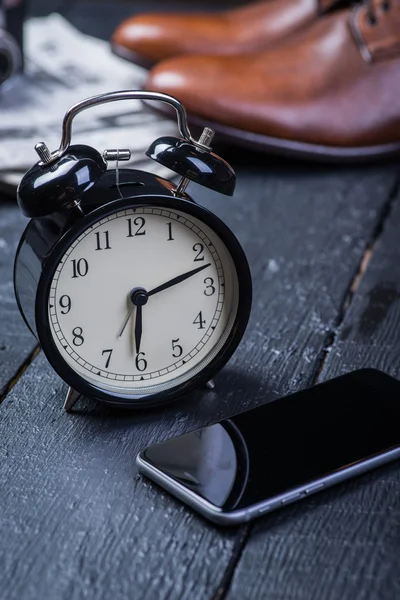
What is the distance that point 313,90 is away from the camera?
144 centimetres

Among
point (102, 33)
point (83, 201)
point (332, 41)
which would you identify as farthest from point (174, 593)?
point (102, 33)

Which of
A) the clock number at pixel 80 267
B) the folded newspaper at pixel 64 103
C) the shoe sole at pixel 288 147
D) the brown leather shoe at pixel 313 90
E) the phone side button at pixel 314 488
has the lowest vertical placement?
the folded newspaper at pixel 64 103

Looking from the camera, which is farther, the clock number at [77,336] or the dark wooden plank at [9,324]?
the dark wooden plank at [9,324]

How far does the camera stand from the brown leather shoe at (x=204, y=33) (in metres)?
1.73

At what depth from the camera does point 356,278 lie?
1.07 m

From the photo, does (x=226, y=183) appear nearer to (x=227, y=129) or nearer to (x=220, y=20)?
(x=227, y=129)

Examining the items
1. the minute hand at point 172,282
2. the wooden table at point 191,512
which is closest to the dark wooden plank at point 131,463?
the wooden table at point 191,512

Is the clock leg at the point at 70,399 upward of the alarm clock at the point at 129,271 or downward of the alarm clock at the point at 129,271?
downward

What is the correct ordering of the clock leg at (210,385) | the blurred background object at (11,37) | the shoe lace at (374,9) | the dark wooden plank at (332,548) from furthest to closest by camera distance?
the blurred background object at (11,37) → the shoe lace at (374,9) → the clock leg at (210,385) → the dark wooden plank at (332,548)

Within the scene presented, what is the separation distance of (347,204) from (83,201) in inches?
25.4

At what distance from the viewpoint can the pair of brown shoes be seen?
1.39 meters

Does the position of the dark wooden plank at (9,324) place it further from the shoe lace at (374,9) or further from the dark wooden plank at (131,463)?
the shoe lace at (374,9)

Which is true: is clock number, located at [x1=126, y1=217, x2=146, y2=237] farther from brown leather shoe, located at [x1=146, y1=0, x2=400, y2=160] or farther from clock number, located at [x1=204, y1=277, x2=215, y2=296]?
brown leather shoe, located at [x1=146, y1=0, x2=400, y2=160]

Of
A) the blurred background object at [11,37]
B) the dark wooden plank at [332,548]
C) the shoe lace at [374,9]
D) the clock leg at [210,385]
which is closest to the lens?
the dark wooden plank at [332,548]
